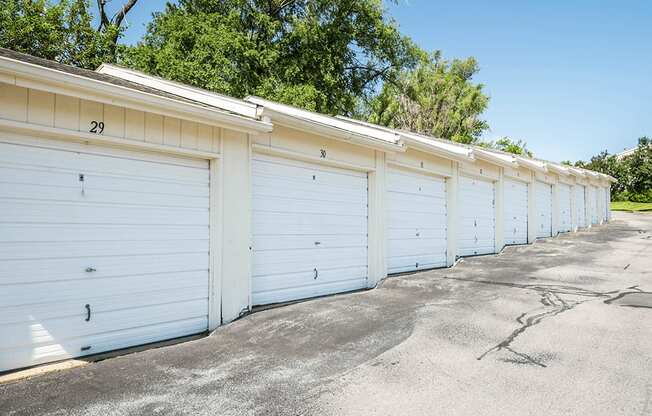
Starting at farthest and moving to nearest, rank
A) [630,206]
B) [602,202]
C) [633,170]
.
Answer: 1. [633,170]
2. [630,206]
3. [602,202]

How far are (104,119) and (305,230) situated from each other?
3.51 metres

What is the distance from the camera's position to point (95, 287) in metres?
4.47

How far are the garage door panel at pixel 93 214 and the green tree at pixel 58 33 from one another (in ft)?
49.0

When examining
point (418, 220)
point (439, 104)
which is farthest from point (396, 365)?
point (439, 104)

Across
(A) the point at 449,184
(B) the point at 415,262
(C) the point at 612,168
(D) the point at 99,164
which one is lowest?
(B) the point at 415,262

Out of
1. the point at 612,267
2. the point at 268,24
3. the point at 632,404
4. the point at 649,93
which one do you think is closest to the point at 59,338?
the point at 632,404

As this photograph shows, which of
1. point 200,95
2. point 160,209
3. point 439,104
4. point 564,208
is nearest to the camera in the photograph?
point 160,209

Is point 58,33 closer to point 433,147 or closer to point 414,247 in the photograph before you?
point 433,147

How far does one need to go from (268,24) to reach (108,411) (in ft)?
63.7

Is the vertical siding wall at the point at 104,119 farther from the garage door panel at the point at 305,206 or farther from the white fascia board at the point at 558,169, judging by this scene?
the white fascia board at the point at 558,169

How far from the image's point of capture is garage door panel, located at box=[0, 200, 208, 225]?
405 cm

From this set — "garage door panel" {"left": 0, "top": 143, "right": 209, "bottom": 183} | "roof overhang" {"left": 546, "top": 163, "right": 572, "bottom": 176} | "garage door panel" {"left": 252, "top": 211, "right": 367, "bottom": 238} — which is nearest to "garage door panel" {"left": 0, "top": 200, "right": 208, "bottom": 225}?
"garage door panel" {"left": 0, "top": 143, "right": 209, "bottom": 183}

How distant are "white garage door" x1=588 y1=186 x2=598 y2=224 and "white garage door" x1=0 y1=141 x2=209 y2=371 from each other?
78.0 feet

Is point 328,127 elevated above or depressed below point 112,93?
above
